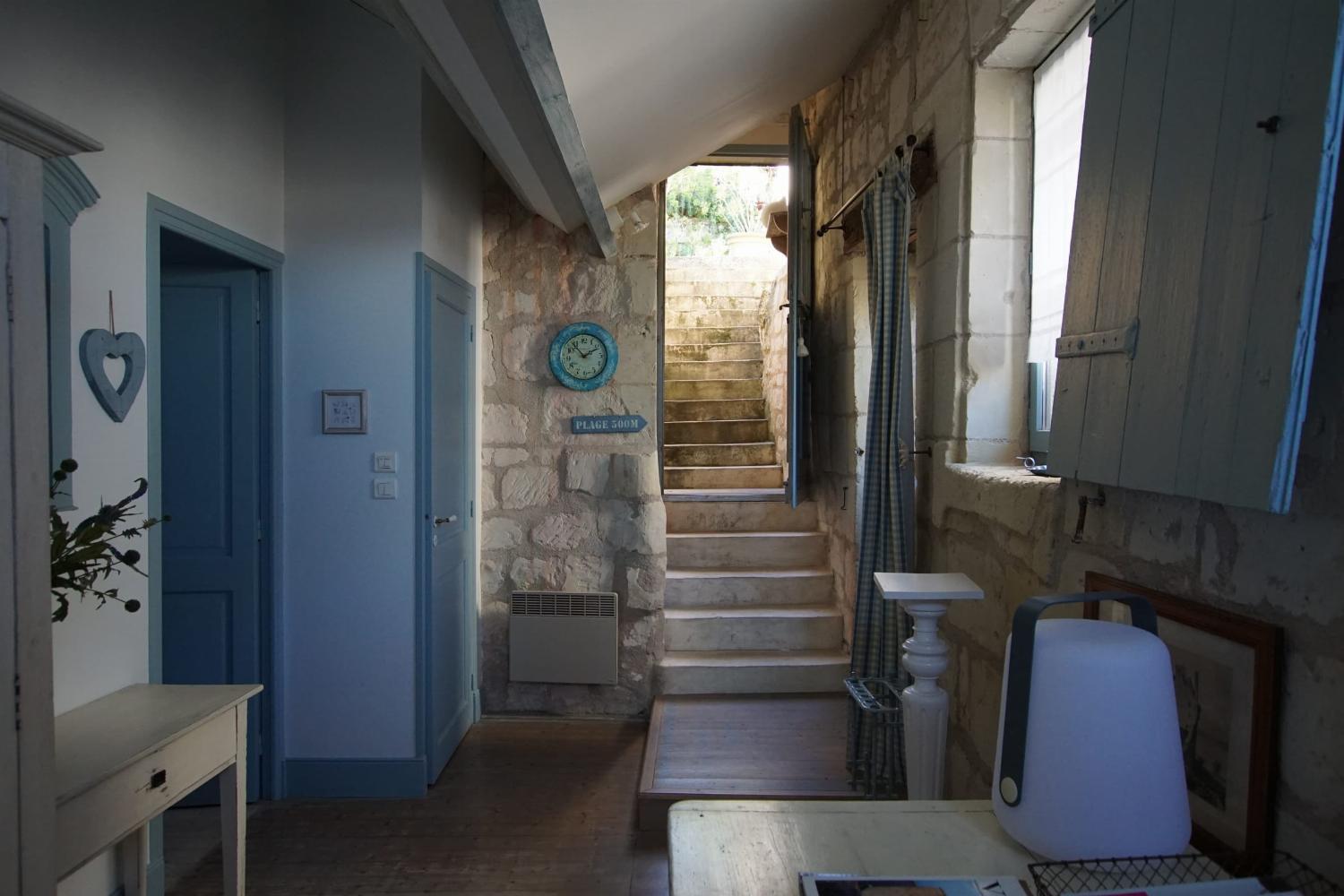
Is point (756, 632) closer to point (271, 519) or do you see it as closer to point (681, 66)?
point (271, 519)

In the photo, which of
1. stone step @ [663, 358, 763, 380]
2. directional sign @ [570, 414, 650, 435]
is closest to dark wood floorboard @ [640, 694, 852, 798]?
directional sign @ [570, 414, 650, 435]

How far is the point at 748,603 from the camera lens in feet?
14.4

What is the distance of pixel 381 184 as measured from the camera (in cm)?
318

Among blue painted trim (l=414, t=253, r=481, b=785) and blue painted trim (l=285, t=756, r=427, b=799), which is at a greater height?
blue painted trim (l=414, t=253, r=481, b=785)

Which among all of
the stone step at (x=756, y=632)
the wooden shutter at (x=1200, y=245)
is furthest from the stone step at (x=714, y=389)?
the wooden shutter at (x=1200, y=245)

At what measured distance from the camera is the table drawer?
4.99ft

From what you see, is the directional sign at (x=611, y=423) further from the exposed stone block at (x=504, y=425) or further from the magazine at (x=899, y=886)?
the magazine at (x=899, y=886)

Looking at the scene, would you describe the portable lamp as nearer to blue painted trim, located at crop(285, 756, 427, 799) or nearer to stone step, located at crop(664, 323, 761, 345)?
blue painted trim, located at crop(285, 756, 427, 799)

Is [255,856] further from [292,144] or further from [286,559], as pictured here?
[292,144]

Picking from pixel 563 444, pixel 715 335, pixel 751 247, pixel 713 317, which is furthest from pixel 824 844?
pixel 751 247

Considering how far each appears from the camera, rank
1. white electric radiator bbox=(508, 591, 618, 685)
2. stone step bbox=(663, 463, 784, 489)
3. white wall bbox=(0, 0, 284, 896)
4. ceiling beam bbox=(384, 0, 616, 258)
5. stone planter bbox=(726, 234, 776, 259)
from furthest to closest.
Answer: stone planter bbox=(726, 234, 776, 259), stone step bbox=(663, 463, 784, 489), white electric radiator bbox=(508, 591, 618, 685), white wall bbox=(0, 0, 284, 896), ceiling beam bbox=(384, 0, 616, 258)

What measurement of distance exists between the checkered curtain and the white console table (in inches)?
75.3

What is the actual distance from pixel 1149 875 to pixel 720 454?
16.8 feet

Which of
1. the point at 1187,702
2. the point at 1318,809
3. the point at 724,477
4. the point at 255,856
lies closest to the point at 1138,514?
the point at 1187,702
